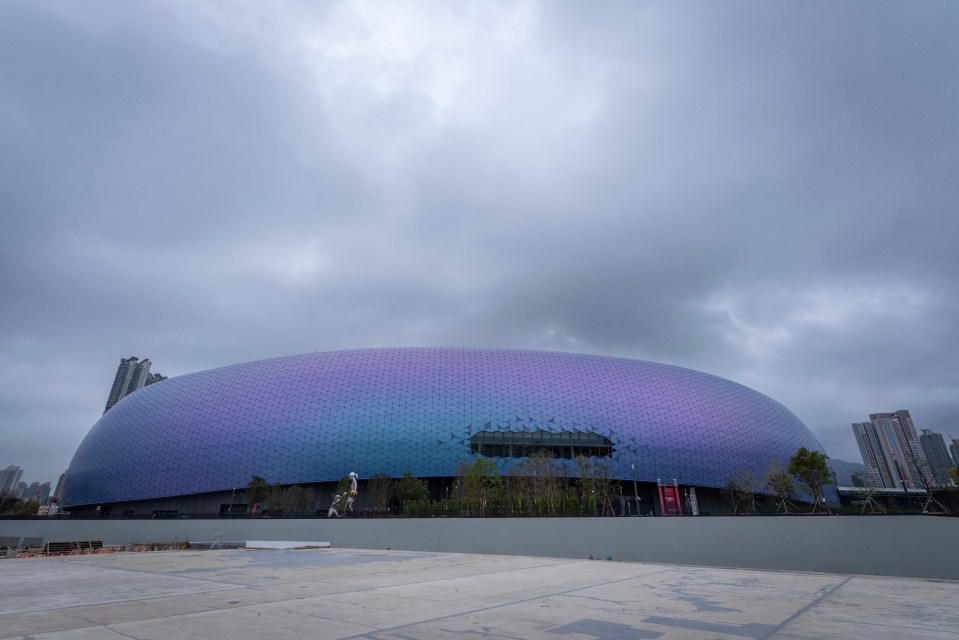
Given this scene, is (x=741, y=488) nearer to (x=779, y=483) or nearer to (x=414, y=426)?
(x=779, y=483)

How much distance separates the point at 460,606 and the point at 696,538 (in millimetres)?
12803

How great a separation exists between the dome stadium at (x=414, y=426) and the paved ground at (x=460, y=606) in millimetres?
44466

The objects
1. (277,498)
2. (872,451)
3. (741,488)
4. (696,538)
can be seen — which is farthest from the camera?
(872,451)

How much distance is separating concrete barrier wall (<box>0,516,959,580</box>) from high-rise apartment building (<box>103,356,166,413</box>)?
17290cm

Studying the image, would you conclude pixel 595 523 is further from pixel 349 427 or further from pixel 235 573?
pixel 349 427

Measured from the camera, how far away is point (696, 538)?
16.4 meters

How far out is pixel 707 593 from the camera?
8.44 metres

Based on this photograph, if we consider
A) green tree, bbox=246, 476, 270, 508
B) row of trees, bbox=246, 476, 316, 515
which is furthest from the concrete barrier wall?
green tree, bbox=246, 476, 270, 508

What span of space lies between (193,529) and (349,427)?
26.1 m

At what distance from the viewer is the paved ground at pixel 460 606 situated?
527cm

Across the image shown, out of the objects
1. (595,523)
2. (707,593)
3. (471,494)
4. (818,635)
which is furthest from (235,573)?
(471,494)

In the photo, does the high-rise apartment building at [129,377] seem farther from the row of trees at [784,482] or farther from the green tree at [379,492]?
the row of trees at [784,482]

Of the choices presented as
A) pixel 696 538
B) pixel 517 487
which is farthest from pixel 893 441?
pixel 696 538

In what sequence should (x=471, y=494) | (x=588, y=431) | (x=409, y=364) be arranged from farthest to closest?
(x=409, y=364)
(x=588, y=431)
(x=471, y=494)
